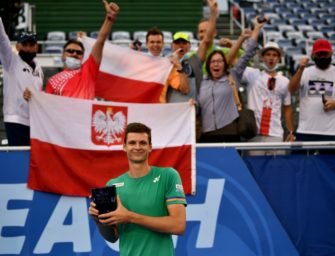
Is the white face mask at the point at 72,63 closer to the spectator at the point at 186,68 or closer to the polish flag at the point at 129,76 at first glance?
the polish flag at the point at 129,76

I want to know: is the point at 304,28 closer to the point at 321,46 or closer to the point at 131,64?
the point at 321,46

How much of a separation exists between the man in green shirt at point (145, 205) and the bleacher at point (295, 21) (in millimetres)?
11189

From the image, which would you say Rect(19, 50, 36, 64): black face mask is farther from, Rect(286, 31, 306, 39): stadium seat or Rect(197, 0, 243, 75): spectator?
Rect(286, 31, 306, 39): stadium seat

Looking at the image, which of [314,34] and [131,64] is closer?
[131,64]

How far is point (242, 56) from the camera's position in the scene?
814 cm

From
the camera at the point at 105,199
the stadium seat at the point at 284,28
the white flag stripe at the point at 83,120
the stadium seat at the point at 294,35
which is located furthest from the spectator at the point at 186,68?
the stadium seat at the point at 284,28

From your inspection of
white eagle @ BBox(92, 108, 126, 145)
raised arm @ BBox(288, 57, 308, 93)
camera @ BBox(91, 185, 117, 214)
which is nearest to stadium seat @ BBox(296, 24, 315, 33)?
raised arm @ BBox(288, 57, 308, 93)

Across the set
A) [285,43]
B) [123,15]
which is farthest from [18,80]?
[123,15]

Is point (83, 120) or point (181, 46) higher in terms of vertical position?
point (181, 46)

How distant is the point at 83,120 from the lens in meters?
7.54

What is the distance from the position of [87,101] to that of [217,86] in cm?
130

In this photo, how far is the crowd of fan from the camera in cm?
754

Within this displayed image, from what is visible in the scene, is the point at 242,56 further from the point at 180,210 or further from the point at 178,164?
the point at 180,210

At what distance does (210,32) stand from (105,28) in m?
1.38
